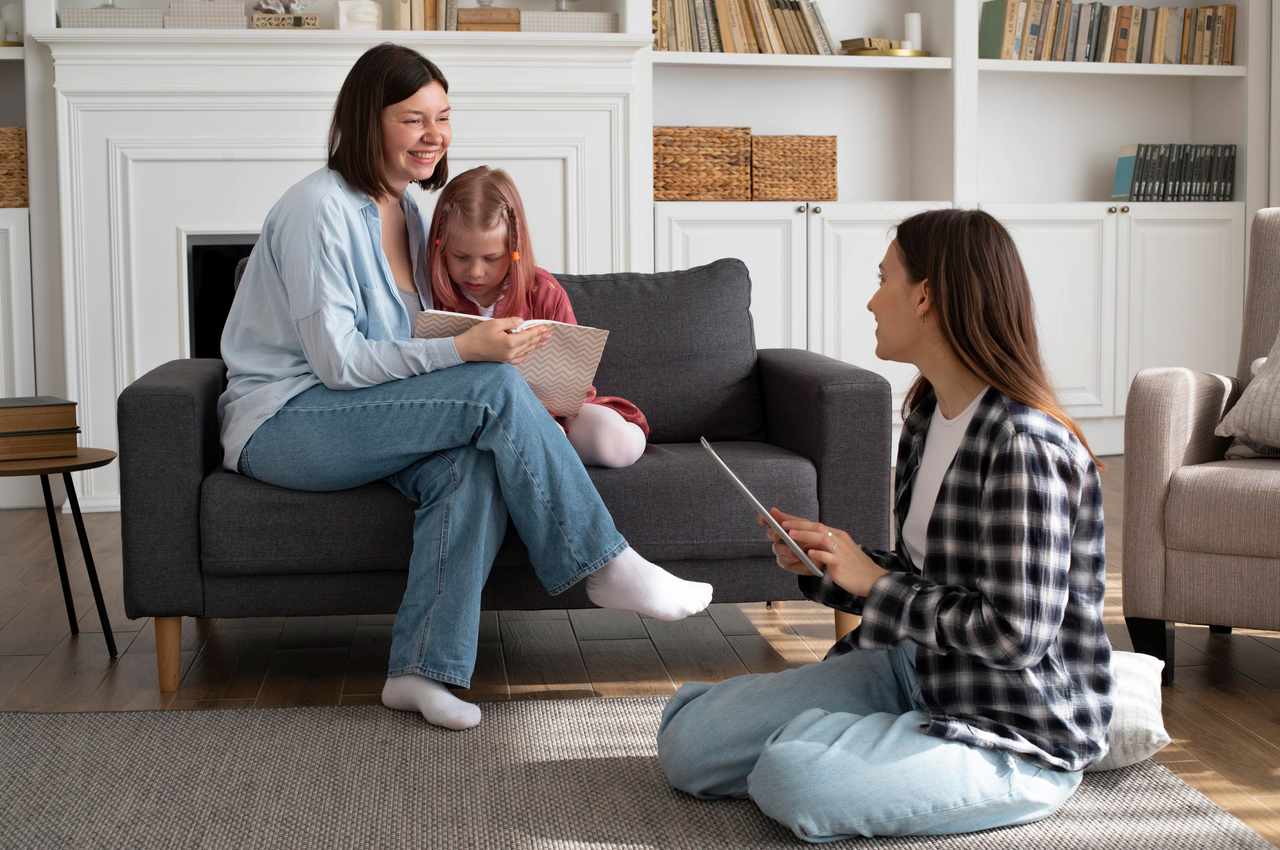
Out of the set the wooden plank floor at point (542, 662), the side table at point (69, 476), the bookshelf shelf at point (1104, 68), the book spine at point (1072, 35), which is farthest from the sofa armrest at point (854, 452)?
the book spine at point (1072, 35)

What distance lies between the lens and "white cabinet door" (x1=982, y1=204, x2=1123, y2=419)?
523 cm

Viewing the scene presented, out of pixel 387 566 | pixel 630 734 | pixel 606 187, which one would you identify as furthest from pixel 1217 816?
pixel 606 187

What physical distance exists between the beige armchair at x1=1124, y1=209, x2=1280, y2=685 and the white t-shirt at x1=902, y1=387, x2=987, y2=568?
801mm

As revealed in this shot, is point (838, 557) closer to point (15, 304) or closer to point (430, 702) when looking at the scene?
point (430, 702)

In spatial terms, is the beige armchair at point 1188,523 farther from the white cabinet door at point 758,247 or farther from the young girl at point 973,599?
the white cabinet door at point 758,247

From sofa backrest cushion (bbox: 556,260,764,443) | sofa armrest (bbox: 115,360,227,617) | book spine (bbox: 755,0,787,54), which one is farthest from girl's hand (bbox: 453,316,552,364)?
book spine (bbox: 755,0,787,54)

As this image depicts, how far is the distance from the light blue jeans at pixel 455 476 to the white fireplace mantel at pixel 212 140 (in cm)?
232

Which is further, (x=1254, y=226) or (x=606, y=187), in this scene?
(x=606, y=187)

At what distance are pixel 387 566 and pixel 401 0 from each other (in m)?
2.70

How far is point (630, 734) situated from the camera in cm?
228

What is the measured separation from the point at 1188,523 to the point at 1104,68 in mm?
3182

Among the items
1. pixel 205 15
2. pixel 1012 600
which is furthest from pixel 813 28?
pixel 1012 600

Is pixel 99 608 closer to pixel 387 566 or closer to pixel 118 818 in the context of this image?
pixel 387 566

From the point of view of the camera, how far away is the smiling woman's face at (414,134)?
2.58m
